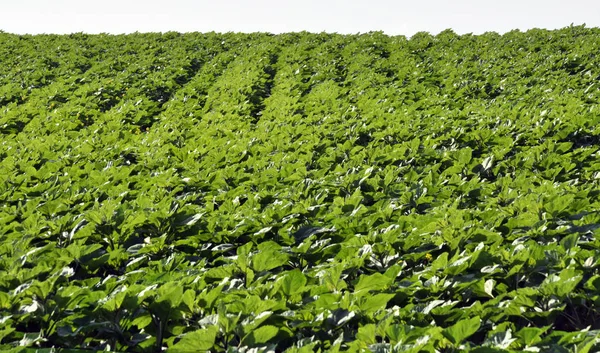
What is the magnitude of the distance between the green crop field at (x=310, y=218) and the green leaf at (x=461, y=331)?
11 millimetres

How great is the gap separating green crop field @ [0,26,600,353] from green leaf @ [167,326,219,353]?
0.01 meters

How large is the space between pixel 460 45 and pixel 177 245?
16241 millimetres

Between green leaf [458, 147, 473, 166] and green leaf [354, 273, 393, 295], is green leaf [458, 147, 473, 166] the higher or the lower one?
the higher one

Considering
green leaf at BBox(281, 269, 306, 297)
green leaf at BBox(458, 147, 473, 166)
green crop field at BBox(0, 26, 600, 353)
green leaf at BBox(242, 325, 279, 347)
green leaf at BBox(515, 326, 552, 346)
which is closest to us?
green leaf at BBox(515, 326, 552, 346)

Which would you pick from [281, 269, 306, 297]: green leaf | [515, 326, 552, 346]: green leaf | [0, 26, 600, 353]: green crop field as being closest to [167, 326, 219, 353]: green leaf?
[0, 26, 600, 353]: green crop field

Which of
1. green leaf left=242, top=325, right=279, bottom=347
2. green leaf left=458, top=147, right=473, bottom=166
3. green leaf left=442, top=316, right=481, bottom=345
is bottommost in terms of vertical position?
green leaf left=242, top=325, right=279, bottom=347

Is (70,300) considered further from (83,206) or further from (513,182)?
(513,182)

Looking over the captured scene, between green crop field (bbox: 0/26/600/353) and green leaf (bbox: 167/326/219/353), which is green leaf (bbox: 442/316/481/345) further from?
green leaf (bbox: 167/326/219/353)

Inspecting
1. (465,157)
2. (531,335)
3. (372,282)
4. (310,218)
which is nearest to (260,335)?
(372,282)

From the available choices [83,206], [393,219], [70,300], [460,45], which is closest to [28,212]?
[83,206]

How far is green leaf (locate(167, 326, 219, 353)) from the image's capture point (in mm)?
2332

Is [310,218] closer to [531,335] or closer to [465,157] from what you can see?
[531,335]

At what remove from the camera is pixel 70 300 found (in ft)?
9.30

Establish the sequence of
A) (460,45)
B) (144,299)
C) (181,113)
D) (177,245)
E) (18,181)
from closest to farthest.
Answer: (144,299)
(177,245)
(18,181)
(181,113)
(460,45)
